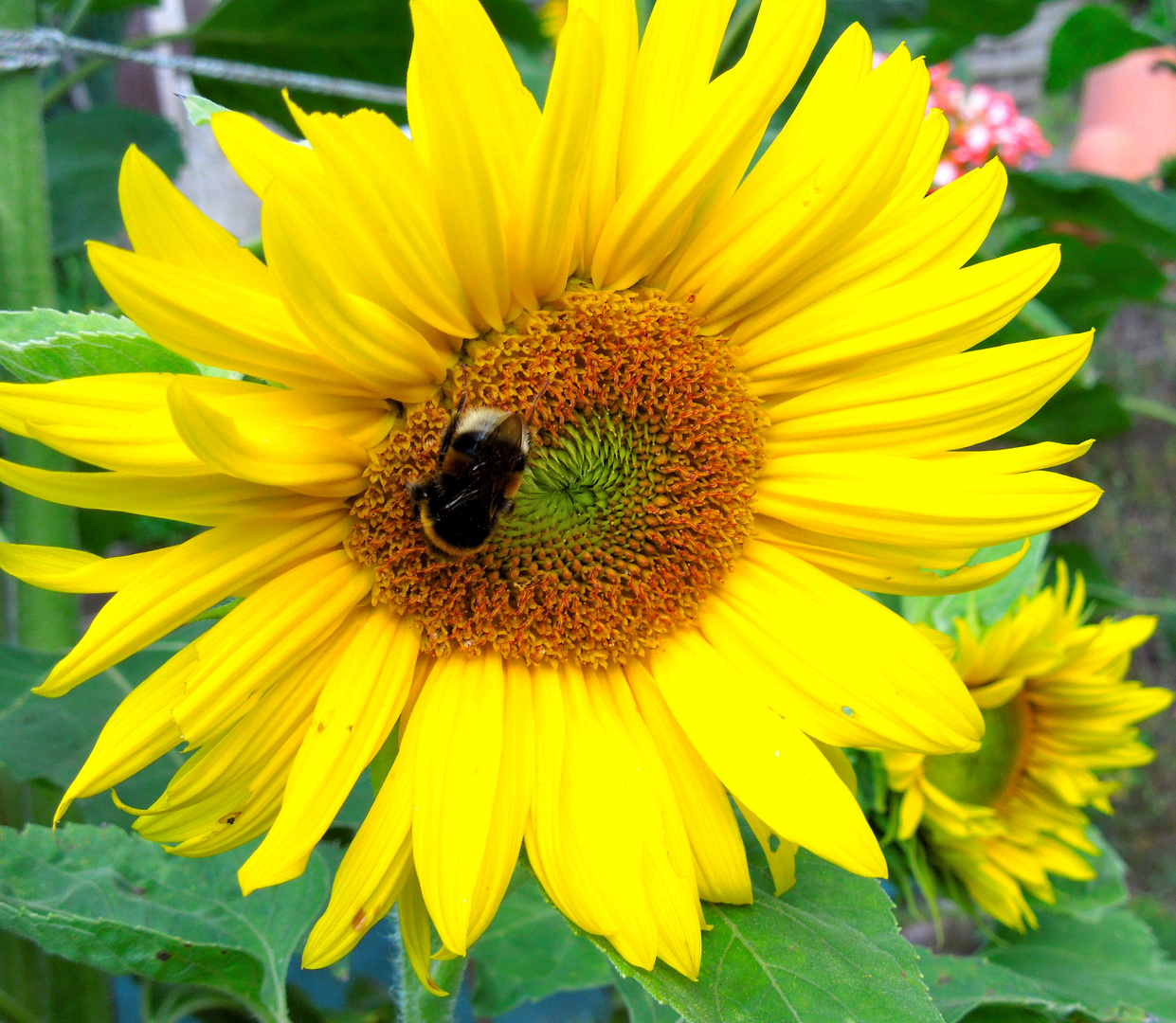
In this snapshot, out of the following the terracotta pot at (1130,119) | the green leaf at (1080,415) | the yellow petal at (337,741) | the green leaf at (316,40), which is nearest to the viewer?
the yellow petal at (337,741)

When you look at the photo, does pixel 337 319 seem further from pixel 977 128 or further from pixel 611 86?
pixel 977 128

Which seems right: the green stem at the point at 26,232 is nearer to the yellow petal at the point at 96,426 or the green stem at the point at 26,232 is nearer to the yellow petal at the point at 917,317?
the yellow petal at the point at 96,426

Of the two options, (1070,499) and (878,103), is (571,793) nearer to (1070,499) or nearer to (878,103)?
(1070,499)

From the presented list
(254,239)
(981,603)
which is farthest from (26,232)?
(981,603)

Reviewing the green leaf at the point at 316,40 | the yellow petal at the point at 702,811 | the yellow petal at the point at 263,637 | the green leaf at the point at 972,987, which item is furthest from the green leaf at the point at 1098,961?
the green leaf at the point at 316,40

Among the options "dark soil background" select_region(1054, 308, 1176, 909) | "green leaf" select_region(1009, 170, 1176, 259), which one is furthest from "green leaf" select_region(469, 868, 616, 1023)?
"dark soil background" select_region(1054, 308, 1176, 909)

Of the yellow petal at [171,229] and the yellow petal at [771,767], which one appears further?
the yellow petal at [771,767]
